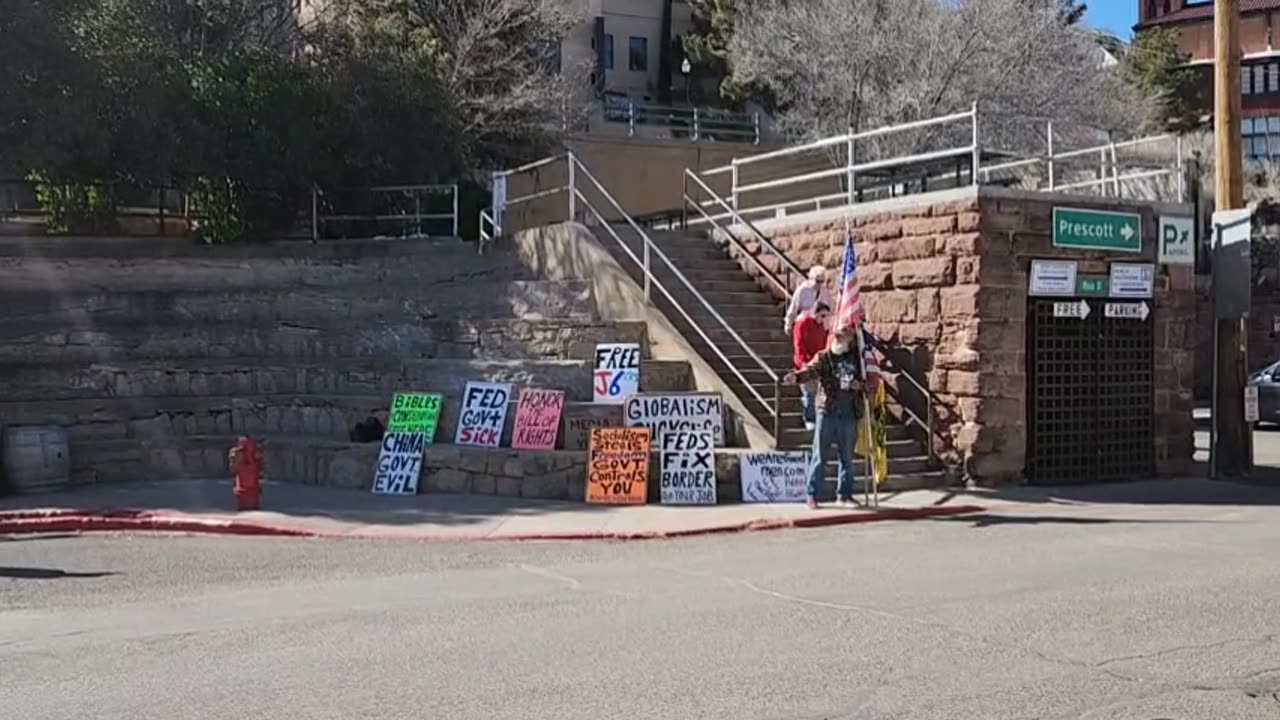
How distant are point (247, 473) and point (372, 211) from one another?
11.1 m

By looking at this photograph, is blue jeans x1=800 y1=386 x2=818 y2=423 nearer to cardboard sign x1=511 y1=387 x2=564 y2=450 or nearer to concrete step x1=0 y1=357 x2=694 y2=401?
concrete step x1=0 y1=357 x2=694 y2=401

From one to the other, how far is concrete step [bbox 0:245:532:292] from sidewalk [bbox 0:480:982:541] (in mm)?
5498

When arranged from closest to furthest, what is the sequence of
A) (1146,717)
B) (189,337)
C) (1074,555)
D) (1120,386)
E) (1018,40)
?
(1146,717) → (1074,555) → (1120,386) → (189,337) → (1018,40)

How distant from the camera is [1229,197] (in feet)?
52.7

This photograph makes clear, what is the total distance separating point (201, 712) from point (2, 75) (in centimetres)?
1479

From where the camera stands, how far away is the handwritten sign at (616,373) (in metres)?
14.5

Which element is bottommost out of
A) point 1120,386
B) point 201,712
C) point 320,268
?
point 201,712

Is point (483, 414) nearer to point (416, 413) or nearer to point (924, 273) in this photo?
point (416, 413)

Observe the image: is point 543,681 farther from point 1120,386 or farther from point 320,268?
point 320,268

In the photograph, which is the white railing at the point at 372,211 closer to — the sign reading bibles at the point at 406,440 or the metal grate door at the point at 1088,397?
the sign reading bibles at the point at 406,440

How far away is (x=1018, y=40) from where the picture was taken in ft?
92.8

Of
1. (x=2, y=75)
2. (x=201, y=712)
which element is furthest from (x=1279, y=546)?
(x=2, y=75)

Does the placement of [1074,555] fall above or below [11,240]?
below

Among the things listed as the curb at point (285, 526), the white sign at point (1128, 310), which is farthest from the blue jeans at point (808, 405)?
the white sign at point (1128, 310)
